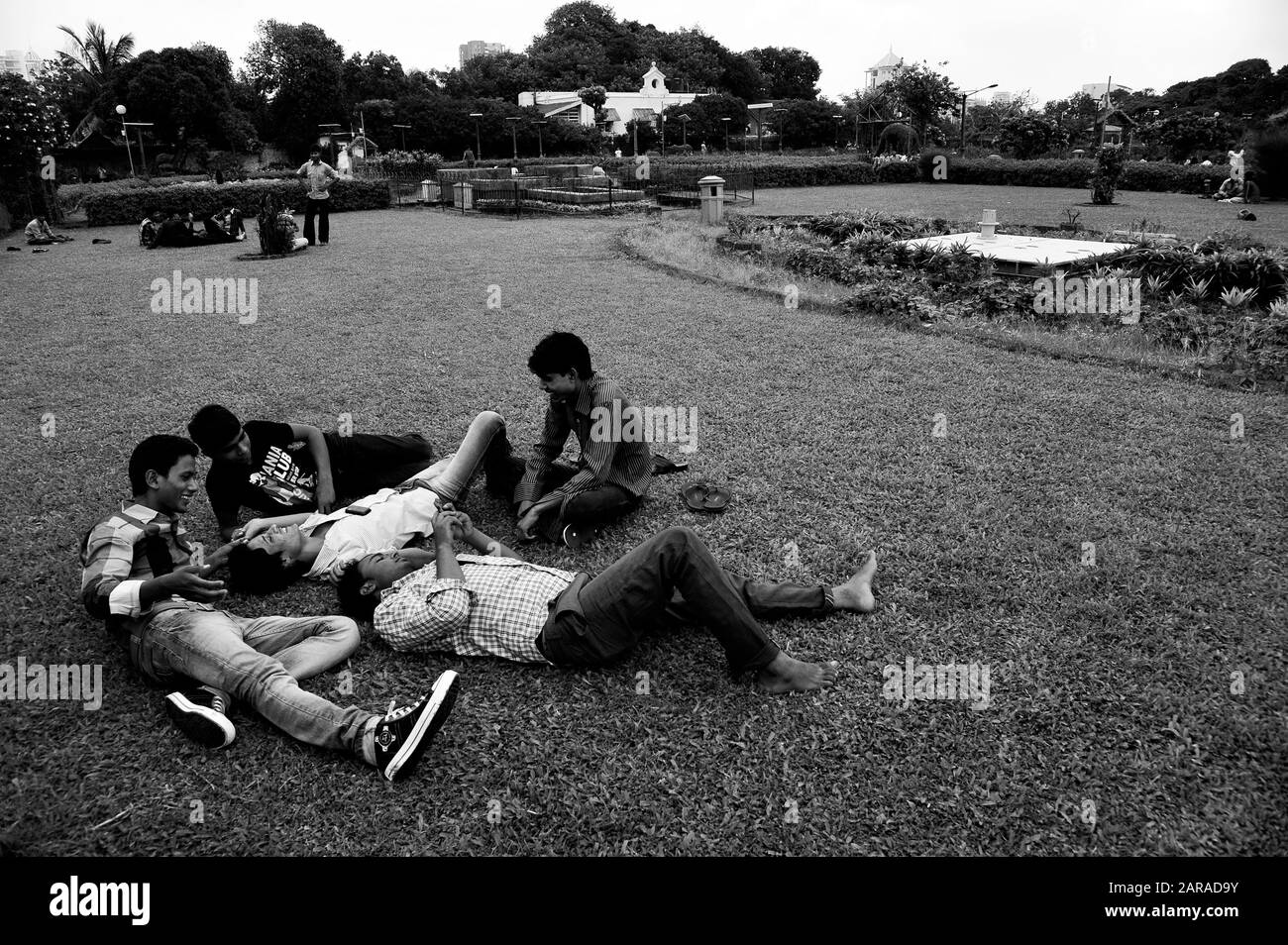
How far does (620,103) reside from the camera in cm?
7175

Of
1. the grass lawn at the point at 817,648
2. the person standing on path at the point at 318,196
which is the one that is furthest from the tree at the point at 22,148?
the grass lawn at the point at 817,648

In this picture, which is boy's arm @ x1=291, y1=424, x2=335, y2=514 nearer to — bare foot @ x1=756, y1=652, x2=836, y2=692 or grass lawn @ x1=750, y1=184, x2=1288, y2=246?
bare foot @ x1=756, y1=652, x2=836, y2=692

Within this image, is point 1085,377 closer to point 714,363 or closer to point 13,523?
point 714,363

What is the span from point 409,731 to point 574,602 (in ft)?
2.72

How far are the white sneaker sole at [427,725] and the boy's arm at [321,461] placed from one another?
2122 millimetres

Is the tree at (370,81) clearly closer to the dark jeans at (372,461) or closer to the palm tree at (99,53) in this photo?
the palm tree at (99,53)

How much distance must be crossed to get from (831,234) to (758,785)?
15.3 meters

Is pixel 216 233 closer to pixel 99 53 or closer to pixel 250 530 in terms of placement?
pixel 250 530

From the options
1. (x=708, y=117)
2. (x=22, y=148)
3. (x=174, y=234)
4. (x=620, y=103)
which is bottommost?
(x=174, y=234)

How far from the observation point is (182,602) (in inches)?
146

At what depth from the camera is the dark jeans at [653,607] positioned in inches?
132

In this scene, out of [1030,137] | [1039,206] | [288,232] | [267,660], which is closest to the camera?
[267,660]

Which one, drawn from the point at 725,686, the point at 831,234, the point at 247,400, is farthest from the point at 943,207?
the point at 725,686

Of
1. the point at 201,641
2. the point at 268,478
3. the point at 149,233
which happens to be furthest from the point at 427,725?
the point at 149,233
